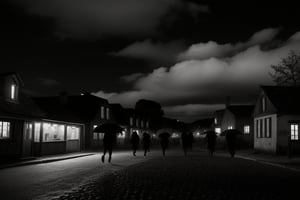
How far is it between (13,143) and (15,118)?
159 cm

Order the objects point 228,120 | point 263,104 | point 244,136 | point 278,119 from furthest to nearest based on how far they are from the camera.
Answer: point 228,120 < point 244,136 < point 263,104 < point 278,119

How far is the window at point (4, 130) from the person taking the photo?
2186cm

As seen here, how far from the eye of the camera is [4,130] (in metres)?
22.2

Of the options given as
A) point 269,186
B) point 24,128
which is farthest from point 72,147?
point 269,186

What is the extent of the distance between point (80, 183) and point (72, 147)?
23.3 metres

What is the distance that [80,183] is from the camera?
40.9 feet

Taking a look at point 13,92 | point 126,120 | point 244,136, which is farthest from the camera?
point 126,120

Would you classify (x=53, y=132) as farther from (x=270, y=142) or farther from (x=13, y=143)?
(x=270, y=142)

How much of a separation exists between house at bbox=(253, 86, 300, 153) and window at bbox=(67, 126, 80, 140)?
59.4ft

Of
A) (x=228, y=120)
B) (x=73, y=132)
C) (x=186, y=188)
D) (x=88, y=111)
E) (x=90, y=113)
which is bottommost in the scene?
(x=186, y=188)

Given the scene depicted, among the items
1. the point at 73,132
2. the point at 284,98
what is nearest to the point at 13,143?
the point at 73,132

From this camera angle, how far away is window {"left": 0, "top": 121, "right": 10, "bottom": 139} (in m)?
21.9

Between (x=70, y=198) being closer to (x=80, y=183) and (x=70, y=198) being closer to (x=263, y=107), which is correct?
(x=80, y=183)

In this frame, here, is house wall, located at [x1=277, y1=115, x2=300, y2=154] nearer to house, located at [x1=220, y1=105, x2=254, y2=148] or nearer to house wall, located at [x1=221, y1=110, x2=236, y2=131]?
house, located at [x1=220, y1=105, x2=254, y2=148]
